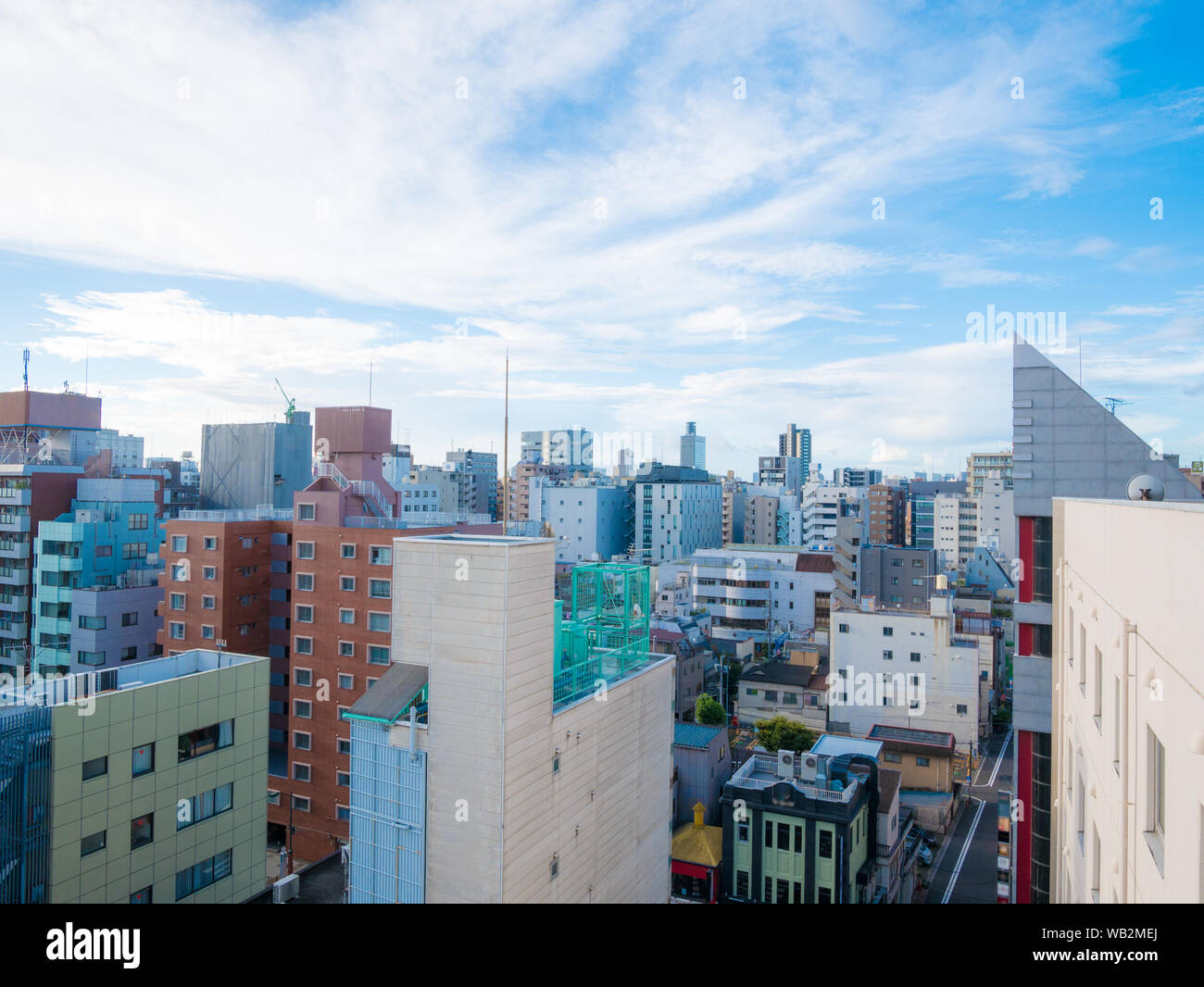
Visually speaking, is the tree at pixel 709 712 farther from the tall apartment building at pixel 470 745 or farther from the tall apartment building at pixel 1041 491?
the tall apartment building at pixel 470 745

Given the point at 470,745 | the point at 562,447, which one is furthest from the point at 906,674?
the point at 562,447

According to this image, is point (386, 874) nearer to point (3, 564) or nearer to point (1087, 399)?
point (1087, 399)

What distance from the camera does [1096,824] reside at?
705 cm

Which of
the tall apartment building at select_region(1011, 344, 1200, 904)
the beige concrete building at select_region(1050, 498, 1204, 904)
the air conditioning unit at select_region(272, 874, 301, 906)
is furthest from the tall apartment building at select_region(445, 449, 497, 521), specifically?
the beige concrete building at select_region(1050, 498, 1204, 904)

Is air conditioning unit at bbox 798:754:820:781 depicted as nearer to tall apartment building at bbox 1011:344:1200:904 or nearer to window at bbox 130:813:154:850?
tall apartment building at bbox 1011:344:1200:904

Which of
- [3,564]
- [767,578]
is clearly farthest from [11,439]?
[767,578]

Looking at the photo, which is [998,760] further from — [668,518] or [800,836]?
[668,518]

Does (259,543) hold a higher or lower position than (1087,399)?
lower

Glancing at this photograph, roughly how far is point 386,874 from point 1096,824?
32.8ft

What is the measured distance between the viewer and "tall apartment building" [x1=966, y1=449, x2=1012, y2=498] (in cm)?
9394

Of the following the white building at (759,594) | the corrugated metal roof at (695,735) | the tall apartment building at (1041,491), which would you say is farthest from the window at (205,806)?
the white building at (759,594)

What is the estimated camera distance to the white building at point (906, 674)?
4009 centimetres

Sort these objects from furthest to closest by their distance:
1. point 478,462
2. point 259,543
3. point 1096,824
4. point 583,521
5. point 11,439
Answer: point 478,462
point 583,521
point 11,439
point 259,543
point 1096,824

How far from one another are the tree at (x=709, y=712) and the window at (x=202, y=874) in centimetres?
2466
